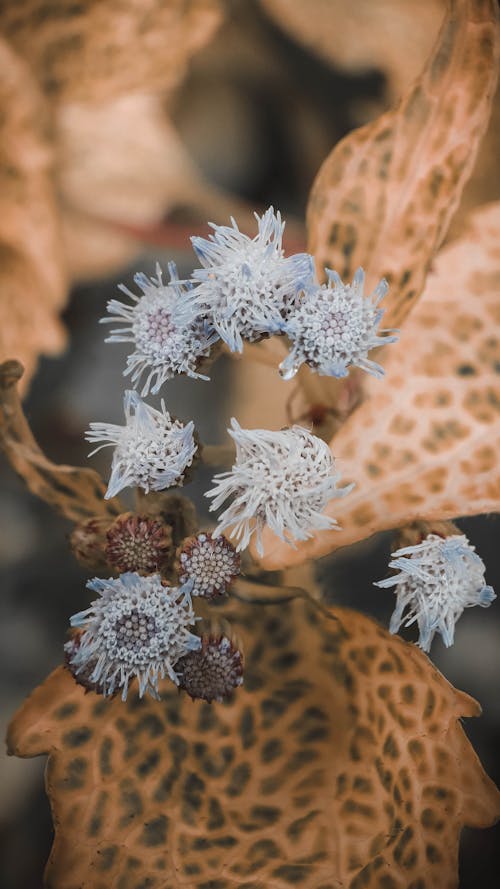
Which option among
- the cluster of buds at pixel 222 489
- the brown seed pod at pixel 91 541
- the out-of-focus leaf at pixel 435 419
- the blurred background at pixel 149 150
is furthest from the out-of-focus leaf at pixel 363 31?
the brown seed pod at pixel 91 541

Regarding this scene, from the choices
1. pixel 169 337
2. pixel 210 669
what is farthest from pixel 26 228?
pixel 210 669

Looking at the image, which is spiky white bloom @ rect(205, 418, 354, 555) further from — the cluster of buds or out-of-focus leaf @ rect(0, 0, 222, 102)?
out-of-focus leaf @ rect(0, 0, 222, 102)

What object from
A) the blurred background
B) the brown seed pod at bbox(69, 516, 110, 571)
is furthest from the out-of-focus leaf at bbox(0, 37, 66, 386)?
the brown seed pod at bbox(69, 516, 110, 571)

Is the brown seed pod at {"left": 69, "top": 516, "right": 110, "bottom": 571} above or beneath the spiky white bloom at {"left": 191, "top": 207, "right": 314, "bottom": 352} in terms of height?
beneath

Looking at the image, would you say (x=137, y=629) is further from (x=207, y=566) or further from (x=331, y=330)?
(x=331, y=330)

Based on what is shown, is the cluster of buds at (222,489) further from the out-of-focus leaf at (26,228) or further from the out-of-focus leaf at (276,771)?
the out-of-focus leaf at (26,228)

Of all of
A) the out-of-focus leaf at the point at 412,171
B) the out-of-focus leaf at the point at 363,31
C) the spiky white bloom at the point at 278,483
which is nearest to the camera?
the spiky white bloom at the point at 278,483
